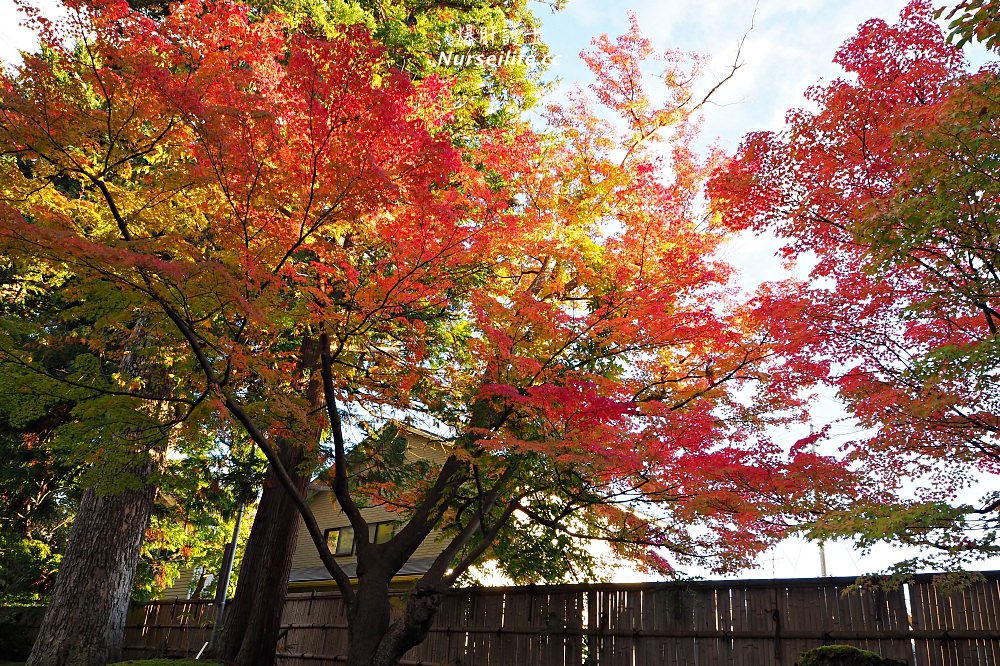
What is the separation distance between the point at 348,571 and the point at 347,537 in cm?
172

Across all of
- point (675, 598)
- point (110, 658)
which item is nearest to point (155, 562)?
point (110, 658)

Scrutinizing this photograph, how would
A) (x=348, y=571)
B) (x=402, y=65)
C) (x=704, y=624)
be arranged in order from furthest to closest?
(x=348, y=571)
(x=402, y=65)
(x=704, y=624)

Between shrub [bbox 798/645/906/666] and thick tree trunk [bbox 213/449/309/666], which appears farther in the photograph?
thick tree trunk [bbox 213/449/309/666]

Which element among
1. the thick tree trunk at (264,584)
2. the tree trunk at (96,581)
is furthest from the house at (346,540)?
the tree trunk at (96,581)

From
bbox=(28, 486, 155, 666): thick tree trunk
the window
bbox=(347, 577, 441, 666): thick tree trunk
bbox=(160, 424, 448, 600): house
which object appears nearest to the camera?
bbox=(347, 577, 441, 666): thick tree trunk

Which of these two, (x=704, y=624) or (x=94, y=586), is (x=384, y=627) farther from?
(x=94, y=586)

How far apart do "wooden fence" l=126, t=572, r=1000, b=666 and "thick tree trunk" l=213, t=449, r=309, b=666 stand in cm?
246

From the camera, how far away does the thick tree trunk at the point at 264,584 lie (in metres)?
9.60

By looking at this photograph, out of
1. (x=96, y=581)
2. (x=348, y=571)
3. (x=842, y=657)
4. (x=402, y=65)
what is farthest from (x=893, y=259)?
(x=348, y=571)

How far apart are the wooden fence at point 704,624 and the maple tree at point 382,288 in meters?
0.63

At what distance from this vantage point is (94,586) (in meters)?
10.4

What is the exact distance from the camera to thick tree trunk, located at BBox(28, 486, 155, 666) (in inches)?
400

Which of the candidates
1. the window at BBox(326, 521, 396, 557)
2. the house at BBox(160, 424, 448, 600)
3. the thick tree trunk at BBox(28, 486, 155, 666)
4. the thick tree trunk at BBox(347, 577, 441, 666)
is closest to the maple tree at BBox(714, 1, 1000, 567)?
the thick tree trunk at BBox(347, 577, 441, 666)

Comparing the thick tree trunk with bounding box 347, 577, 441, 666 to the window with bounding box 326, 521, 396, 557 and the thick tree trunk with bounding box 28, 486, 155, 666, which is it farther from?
the window with bounding box 326, 521, 396, 557
